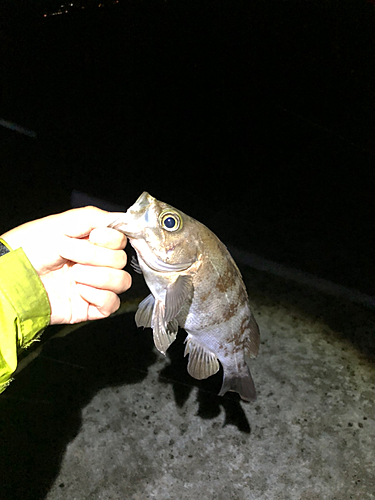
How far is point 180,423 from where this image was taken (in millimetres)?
1690

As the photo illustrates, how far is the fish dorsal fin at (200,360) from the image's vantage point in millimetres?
1023

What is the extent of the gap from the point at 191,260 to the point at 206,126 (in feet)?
3.49

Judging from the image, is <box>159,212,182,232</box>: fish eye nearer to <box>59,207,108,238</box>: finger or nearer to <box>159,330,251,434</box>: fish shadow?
<box>59,207,108,238</box>: finger

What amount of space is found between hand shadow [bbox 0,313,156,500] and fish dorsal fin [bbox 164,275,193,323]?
1155 mm

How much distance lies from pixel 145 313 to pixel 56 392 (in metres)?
1.08

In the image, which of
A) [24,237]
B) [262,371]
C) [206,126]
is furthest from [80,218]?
[262,371]

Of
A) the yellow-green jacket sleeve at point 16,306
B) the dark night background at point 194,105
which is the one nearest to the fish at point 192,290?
the yellow-green jacket sleeve at point 16,306

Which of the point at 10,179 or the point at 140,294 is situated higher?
the point at 10,179

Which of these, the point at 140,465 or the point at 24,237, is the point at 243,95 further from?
the point at 140,465

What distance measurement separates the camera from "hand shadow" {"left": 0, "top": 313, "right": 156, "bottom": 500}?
1465 mm

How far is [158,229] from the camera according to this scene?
0.84 m

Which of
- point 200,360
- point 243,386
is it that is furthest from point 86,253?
point 243,386

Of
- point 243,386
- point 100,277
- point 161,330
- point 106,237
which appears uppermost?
point 106,237

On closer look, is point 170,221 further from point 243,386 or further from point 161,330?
point 243,386
